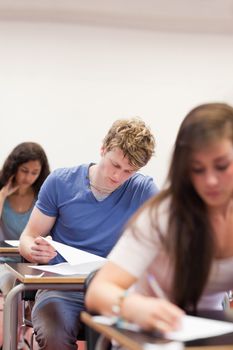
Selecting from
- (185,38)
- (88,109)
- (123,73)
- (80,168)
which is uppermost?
(185,38)

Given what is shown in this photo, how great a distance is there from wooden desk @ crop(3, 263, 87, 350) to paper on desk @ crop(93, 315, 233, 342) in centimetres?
77

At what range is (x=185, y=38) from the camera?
4.77m

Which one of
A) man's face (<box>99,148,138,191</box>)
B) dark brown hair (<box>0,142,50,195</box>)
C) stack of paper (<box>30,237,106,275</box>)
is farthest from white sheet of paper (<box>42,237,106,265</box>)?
dark brown hair (<box>0,142,50,195</box>)

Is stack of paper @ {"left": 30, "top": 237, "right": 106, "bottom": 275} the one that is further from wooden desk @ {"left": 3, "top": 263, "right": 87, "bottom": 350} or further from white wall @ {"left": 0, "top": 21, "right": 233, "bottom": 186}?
white wall @ {"left": 0, "top": 21, "right": 233, "bottom": 186}

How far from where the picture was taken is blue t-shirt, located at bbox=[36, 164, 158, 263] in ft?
7.91

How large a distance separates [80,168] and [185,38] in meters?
2.62

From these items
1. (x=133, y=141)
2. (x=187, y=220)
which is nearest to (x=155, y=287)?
(x=187, y=220)

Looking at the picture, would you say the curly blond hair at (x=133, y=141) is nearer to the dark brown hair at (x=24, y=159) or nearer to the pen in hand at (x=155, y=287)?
the pen in hand at (x=155, y=287)

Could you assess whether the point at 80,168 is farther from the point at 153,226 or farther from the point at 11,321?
the point at 153,226

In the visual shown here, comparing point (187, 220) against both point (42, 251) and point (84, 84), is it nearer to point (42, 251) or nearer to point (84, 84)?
point (42, 251)

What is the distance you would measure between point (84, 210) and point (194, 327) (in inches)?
53.6

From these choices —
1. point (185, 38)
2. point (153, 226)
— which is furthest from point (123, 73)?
point (153, 226)

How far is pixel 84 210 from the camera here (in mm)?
2420

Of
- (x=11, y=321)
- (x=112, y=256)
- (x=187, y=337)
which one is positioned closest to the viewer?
(x=187, y=337)
